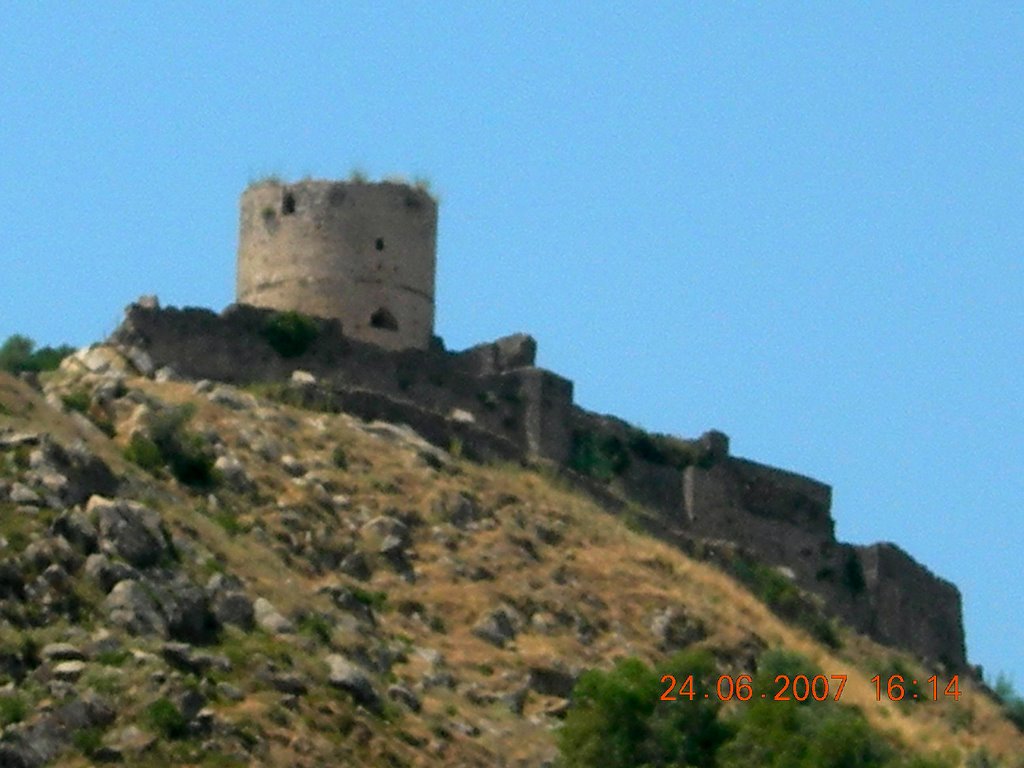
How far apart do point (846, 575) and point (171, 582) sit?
17083 millimetres

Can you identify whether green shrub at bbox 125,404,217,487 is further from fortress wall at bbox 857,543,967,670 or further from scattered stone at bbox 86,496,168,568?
fortress wall at bbox 857,543,967,670

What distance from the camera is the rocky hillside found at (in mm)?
34594

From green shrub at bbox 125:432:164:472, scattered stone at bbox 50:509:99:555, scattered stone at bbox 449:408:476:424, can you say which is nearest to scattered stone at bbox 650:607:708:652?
scattered stone at bbox 449:408:476:424

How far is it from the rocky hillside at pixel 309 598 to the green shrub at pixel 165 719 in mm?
22

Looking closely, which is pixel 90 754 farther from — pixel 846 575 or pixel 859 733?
pixel 846 575

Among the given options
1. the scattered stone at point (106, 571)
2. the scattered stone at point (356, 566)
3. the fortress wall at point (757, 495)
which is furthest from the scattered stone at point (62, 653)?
the fortress wall at point (757, 495)

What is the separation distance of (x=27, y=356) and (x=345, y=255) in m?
3.88

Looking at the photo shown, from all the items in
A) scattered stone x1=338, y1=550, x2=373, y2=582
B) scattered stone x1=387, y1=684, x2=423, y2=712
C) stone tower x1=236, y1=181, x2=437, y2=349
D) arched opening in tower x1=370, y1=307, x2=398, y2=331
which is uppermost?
stone tower x1=236, y1=181, x2=437, y2=349

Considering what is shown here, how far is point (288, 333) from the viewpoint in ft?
154

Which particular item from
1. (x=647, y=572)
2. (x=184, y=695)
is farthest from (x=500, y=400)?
(x=184, y=695)

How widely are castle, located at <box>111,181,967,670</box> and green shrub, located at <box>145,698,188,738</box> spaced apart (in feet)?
38.4

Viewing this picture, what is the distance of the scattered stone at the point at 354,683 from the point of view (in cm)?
3641

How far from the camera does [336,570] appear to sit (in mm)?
41344

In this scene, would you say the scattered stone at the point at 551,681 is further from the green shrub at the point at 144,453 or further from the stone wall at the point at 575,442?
the stone wall at the point at 575,442
